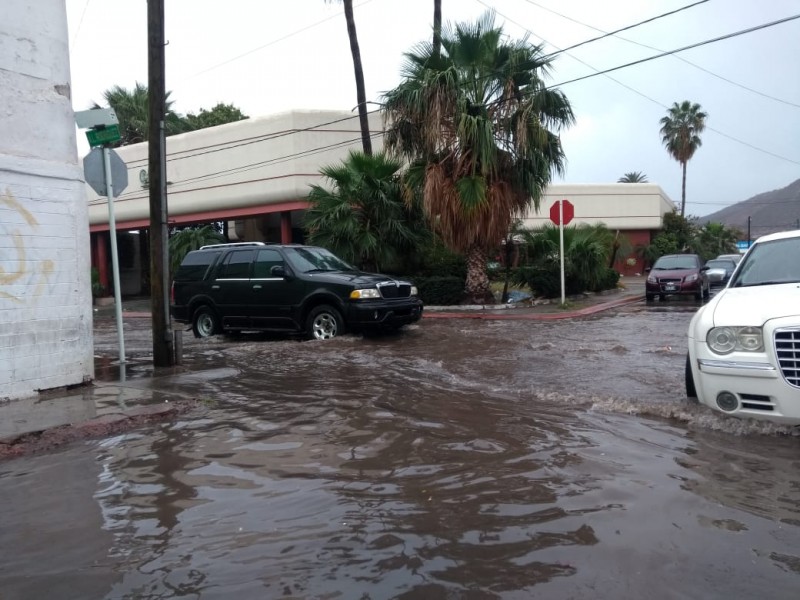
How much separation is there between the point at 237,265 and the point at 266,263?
780 millimetres

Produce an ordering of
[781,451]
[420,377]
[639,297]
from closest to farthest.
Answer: [781,451]
[420,377]
[639,297]

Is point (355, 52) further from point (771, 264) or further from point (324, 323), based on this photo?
point (771, 264)

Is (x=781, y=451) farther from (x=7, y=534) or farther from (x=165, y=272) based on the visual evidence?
(x=165, y=272)

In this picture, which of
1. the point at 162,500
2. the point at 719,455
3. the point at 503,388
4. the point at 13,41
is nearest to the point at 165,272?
the point at 13,41

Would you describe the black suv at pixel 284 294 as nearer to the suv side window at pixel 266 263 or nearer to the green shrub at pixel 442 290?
the suv side window at pixel 266 263

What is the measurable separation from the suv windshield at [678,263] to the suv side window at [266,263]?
13702 mm

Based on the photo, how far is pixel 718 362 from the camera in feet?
16.2

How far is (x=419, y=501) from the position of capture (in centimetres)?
404

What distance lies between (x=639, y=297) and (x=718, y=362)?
17.4 meters

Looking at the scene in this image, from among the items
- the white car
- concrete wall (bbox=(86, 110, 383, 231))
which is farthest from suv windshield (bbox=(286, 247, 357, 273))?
concrete wall (bbox=(86, 110, 383, 231))

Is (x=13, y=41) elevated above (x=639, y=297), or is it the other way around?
(x=13, y=41)

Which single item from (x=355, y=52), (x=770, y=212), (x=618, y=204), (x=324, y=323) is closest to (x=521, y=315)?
(x=324, y=323)

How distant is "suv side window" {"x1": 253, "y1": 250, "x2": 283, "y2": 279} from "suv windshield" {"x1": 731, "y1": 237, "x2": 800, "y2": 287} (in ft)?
26.3

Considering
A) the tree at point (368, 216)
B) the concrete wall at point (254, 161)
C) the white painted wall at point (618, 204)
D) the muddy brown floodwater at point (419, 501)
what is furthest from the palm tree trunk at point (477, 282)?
the white painted wall at point (618, 204)
